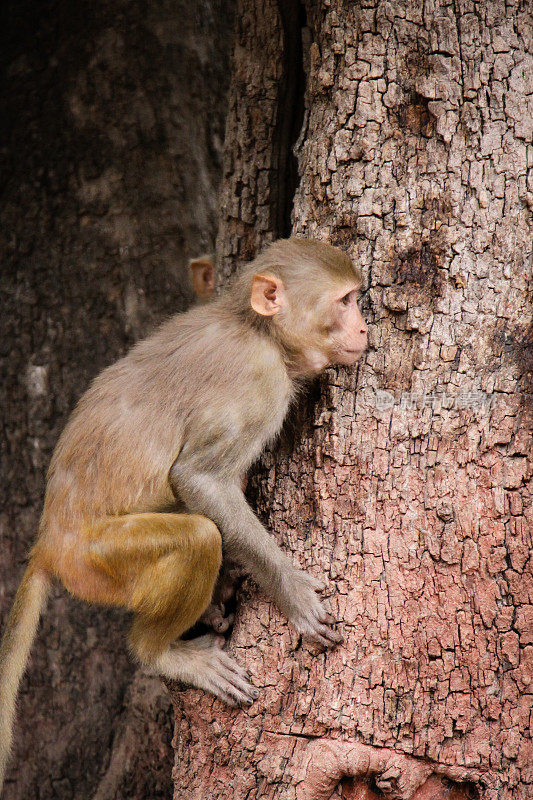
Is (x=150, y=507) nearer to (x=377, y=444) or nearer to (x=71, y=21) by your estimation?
(x=377, y=444)

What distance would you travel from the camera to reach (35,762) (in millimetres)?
5254

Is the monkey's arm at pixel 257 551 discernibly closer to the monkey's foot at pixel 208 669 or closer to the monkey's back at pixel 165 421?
the monkey's back at pixel 165 421

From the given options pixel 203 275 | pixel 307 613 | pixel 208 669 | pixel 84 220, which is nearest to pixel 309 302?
pixel 307 613

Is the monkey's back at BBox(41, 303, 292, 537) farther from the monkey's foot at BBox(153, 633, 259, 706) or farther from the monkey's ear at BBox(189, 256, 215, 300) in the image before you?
the monkey's ear at BBox(189, 256, 215, 300)

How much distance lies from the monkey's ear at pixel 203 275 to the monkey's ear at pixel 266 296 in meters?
1.30

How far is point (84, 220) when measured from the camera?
18.3ft

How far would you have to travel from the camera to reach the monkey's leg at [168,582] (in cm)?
358

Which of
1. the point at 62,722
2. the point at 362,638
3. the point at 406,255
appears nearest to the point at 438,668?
the point at 362,638

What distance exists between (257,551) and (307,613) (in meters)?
0.34

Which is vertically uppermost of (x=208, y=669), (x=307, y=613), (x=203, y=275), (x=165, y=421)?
(x=203, y=275)

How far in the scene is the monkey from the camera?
3.63 meters

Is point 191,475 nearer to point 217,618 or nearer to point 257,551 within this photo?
point 257,551

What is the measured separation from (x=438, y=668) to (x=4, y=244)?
151 inches

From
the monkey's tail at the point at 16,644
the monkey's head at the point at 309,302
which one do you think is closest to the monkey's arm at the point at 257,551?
the monkey's head at the point at 309,302
